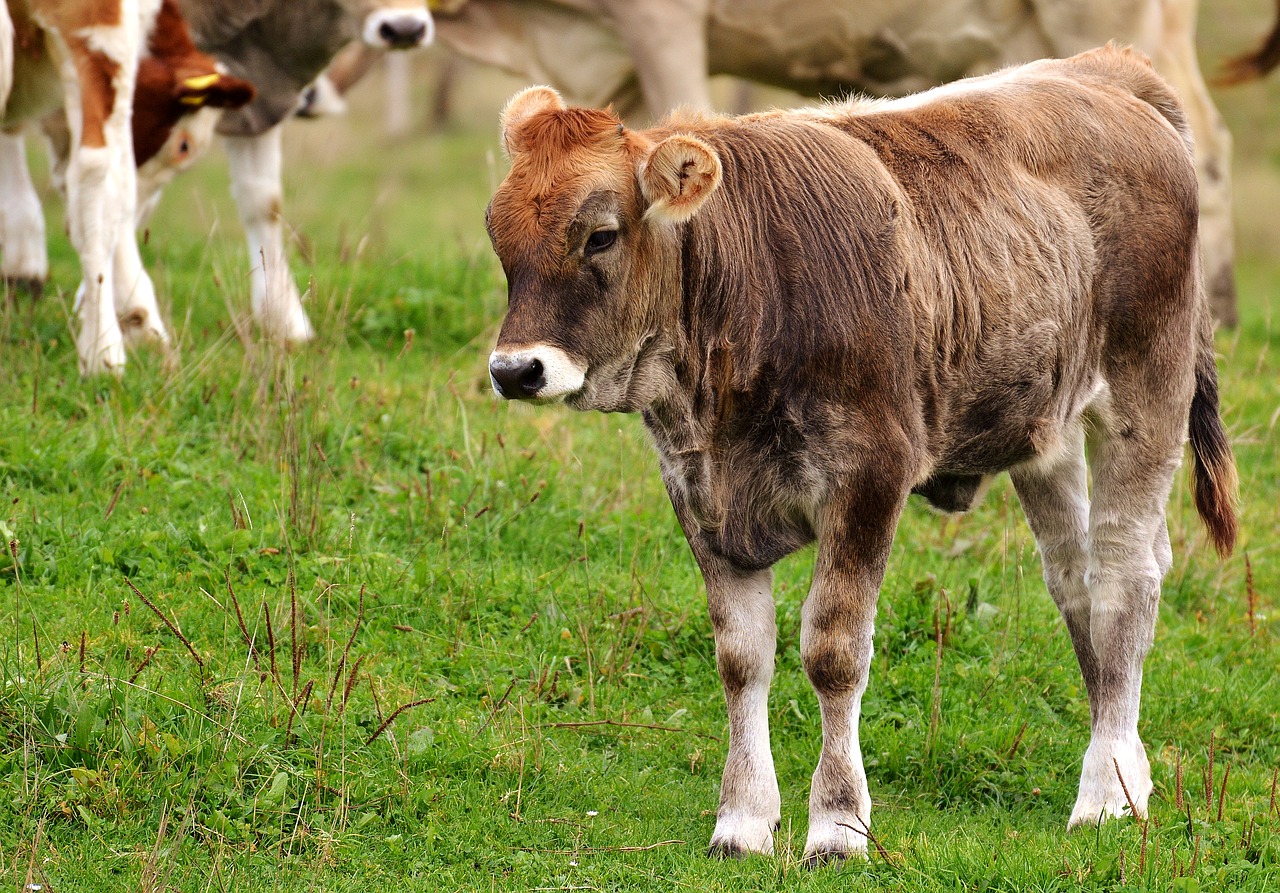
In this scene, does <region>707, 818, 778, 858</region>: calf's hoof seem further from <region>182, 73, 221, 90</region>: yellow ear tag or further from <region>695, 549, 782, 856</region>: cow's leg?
<region>182, 73, 221, 90</region>: yellow ear tag

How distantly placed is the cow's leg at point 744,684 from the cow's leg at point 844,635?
0.18m

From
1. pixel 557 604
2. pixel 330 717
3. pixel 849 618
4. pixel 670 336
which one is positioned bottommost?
pixel 557 604

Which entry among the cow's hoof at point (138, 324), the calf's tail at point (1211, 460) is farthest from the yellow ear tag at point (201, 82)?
the calf's tail at point (1211, 460)

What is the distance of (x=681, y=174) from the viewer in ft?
13.3

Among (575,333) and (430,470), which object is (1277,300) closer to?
(430,470)

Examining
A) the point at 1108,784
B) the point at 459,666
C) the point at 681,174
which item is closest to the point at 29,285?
the point at 459,666

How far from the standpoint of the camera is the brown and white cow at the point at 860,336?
13.6 ft

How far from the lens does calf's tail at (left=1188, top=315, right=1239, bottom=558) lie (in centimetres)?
541

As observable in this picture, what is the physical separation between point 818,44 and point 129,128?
458 cm

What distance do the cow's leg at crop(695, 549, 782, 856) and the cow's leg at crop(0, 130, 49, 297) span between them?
531cm

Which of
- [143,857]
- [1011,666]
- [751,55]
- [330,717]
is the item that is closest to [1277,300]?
[751,55]

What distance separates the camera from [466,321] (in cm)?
903

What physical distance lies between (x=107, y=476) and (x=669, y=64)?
5.05 meters

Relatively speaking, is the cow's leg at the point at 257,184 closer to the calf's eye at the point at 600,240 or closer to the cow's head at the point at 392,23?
the cow's head at the point at 392,23
